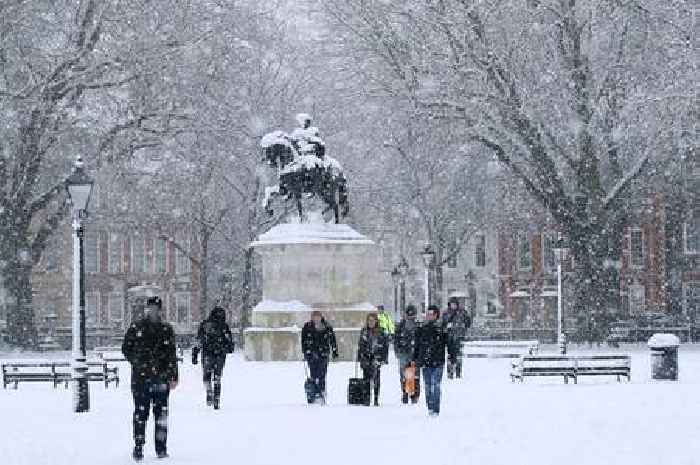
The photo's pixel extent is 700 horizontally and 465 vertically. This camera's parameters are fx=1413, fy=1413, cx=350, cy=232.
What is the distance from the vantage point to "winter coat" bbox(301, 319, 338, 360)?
20.8 meters

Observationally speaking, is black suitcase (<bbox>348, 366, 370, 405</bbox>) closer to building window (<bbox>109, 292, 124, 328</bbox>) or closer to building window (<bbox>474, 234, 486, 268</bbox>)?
building window (<bbox>109, 292, 124, 328</bbox>)

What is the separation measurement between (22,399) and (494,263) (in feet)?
191

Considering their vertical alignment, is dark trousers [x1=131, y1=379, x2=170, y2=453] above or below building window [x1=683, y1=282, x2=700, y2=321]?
below

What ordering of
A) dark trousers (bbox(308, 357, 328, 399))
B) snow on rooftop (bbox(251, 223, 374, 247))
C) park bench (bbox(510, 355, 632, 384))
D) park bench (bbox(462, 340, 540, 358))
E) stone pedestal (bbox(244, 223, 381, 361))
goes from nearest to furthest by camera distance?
dark trousers (bbox(308, 357, 328, 399)) < park bench (bbox(510, 355, 632, 384)) < park bench (bbox(462, 340, 540, 358)) < stone pedestal (bbox(244, 223, 381, 361)) < snow on rooftop (bbox(251, 223, 374, 247))

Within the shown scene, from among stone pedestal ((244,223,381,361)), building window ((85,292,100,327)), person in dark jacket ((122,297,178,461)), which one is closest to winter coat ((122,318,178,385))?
person in dark jacket ((122,297,178,461))

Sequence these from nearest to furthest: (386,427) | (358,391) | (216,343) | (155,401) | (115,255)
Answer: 1. (155,401)
2. (386,427)
3. (216,343)
4. (358,391)
5. (115,255)

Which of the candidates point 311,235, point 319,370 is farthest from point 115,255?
point 319,370

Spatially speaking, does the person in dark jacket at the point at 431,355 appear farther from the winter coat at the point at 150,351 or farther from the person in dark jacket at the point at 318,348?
A: the winter coat at the point at 150,351

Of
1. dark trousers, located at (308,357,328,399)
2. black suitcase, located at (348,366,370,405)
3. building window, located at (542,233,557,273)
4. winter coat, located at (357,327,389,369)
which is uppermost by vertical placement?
building window, located at (542,233,557,273)

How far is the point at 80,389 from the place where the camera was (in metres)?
20.3

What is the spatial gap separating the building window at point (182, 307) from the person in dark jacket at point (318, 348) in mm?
58463

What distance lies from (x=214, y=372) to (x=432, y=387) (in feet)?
11.6

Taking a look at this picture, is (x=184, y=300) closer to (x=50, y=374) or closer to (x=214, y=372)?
(x=50, y=374)

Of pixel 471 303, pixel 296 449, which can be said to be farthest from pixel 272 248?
pixel 471 303
